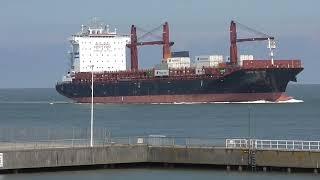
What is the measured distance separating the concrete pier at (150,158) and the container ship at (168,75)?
6329 centimetres

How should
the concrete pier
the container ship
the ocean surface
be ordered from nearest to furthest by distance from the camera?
the concrete pier → the ocean surface → the container ship

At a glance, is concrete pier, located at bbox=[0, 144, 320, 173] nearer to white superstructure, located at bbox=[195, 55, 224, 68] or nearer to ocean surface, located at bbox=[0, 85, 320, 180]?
ocean surface, located at bbox=[0, 85, 320, 180]

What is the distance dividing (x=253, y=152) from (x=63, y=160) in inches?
Answer: 361

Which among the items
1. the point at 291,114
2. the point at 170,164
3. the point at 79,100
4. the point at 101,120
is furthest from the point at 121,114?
the point at 170,164

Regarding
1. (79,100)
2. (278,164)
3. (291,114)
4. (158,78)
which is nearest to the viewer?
(278,164)

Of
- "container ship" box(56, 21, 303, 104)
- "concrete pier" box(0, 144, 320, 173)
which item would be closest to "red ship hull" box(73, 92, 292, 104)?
"container ship" box(56, 21, 303, 104)

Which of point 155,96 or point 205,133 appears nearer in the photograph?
point 205,133

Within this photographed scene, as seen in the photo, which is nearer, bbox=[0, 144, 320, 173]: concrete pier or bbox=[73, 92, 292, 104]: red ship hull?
bbox=[0, 144, 320, 173]: concrete pier

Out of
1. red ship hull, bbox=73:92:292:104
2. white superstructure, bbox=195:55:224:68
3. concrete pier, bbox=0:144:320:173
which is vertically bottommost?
concrete pier, bbox=0:144:320:173

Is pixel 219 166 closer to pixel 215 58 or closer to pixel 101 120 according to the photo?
pixel 101 120

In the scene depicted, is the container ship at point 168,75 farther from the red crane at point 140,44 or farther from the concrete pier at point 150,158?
the concrete pier at point 150,158

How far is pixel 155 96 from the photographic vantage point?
124188 mm

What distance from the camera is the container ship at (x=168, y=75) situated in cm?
11556

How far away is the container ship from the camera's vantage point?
116 metres
